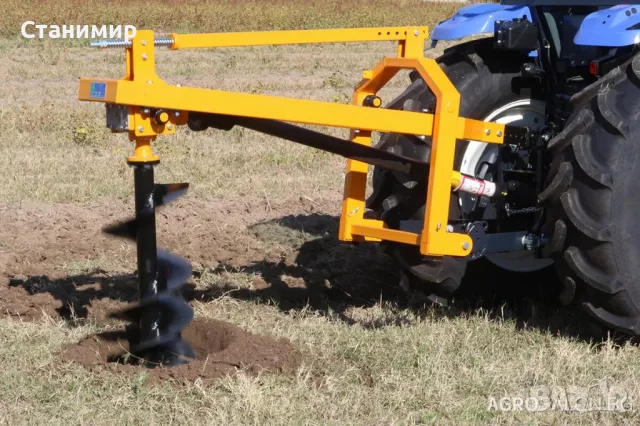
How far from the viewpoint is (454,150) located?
414 centimetres

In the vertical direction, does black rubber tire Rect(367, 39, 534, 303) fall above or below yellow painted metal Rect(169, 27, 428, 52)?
below

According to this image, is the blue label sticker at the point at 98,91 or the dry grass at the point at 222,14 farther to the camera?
the dry grass at the point at 222,14

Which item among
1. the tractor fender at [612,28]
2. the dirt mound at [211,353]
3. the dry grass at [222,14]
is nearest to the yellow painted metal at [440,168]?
the tractor fender at [612,28]

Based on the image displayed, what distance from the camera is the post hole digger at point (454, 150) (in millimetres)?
3830

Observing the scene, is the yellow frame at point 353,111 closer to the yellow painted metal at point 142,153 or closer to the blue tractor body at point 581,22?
the yellow painted metal at point 142,153

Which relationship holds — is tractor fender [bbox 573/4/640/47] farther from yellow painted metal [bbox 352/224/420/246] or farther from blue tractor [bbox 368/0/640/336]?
yellow painted metal [bbox 352/224/420/246]

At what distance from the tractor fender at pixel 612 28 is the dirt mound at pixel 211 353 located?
1693mm

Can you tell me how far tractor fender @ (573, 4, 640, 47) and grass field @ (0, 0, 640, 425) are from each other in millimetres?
1184

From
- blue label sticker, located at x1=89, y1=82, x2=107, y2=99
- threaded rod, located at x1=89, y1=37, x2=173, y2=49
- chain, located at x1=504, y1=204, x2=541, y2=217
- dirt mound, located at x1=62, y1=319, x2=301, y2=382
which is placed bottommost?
dirt mound, located at x1=62, y1=319, x2=301, y2=382

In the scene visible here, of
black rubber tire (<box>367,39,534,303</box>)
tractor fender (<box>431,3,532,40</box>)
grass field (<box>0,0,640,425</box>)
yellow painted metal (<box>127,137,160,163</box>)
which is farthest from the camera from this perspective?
tractor fender (<box>431,3,532,40</box>)

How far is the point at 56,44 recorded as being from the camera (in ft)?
54.2

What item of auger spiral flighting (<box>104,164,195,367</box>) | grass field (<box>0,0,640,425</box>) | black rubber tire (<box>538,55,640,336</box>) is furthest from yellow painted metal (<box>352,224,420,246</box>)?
auger spiral flighting (<box>104,164,195,367</box>)

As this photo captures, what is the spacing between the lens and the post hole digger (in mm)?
3830

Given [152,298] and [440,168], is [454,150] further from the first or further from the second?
[152,298]
